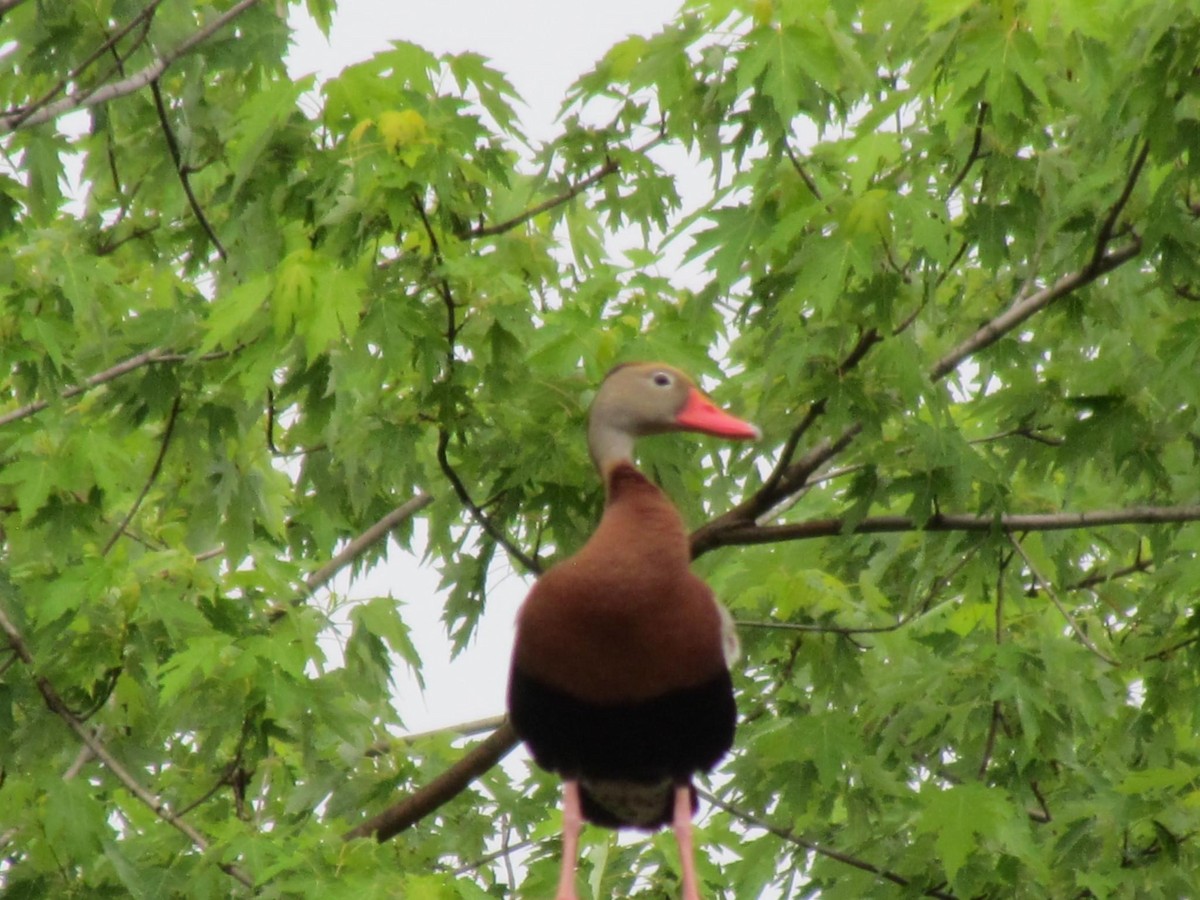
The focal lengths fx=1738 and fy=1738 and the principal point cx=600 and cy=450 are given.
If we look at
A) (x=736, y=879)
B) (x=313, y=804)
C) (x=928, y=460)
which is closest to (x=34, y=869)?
(x=313, y=804)

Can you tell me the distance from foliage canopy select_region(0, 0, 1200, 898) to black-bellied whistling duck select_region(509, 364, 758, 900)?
264 millimetres

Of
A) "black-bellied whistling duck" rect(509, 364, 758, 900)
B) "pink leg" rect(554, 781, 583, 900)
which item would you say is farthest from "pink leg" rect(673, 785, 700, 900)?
"pink leg" rect(554, 781, 583, 900)

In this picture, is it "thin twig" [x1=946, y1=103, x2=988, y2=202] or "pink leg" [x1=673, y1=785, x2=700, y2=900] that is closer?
"thin twig" [x1=946, y1=103, x2=988, y2=202]

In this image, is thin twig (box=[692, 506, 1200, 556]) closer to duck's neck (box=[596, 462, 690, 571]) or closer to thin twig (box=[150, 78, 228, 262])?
duck's neck (box=[596, 462, 690, 571])

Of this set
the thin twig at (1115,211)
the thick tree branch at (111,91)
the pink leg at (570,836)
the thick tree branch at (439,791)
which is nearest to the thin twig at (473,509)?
the thick tree branch at (439,791)

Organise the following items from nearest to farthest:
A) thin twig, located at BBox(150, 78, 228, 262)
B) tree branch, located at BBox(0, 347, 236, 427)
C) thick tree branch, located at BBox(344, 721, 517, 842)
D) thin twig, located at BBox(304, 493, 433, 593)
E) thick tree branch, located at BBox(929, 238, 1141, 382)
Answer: tree branch, located at BBox(0, 347, 236, 427) < thick tree branch, located at BBox(929, 238, 1141, 382) < thick tree branch, located at BBox(344, 721, 517, 842) < thin twig, located at BBox(150, 78, 228, 262) < thin twig, located at BBox(304, 493, 433, 593)

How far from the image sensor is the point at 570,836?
15.8 feet

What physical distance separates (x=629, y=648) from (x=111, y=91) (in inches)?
86.7

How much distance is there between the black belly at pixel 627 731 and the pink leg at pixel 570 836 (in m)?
0.07

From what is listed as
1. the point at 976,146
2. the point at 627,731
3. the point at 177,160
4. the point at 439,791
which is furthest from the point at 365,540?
the point at 976,146

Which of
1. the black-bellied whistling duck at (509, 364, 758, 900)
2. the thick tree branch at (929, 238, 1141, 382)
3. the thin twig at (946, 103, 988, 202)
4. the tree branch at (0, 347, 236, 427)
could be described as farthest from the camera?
the thick tree branch at (929, 238, 1141, 382)

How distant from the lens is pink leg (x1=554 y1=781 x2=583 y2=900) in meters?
4.61

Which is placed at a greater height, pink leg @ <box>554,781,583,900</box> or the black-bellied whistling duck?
the black-bellied whistling duck

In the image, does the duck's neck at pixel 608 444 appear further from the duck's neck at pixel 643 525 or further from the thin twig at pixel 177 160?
the thin twig at pixel 177 160
